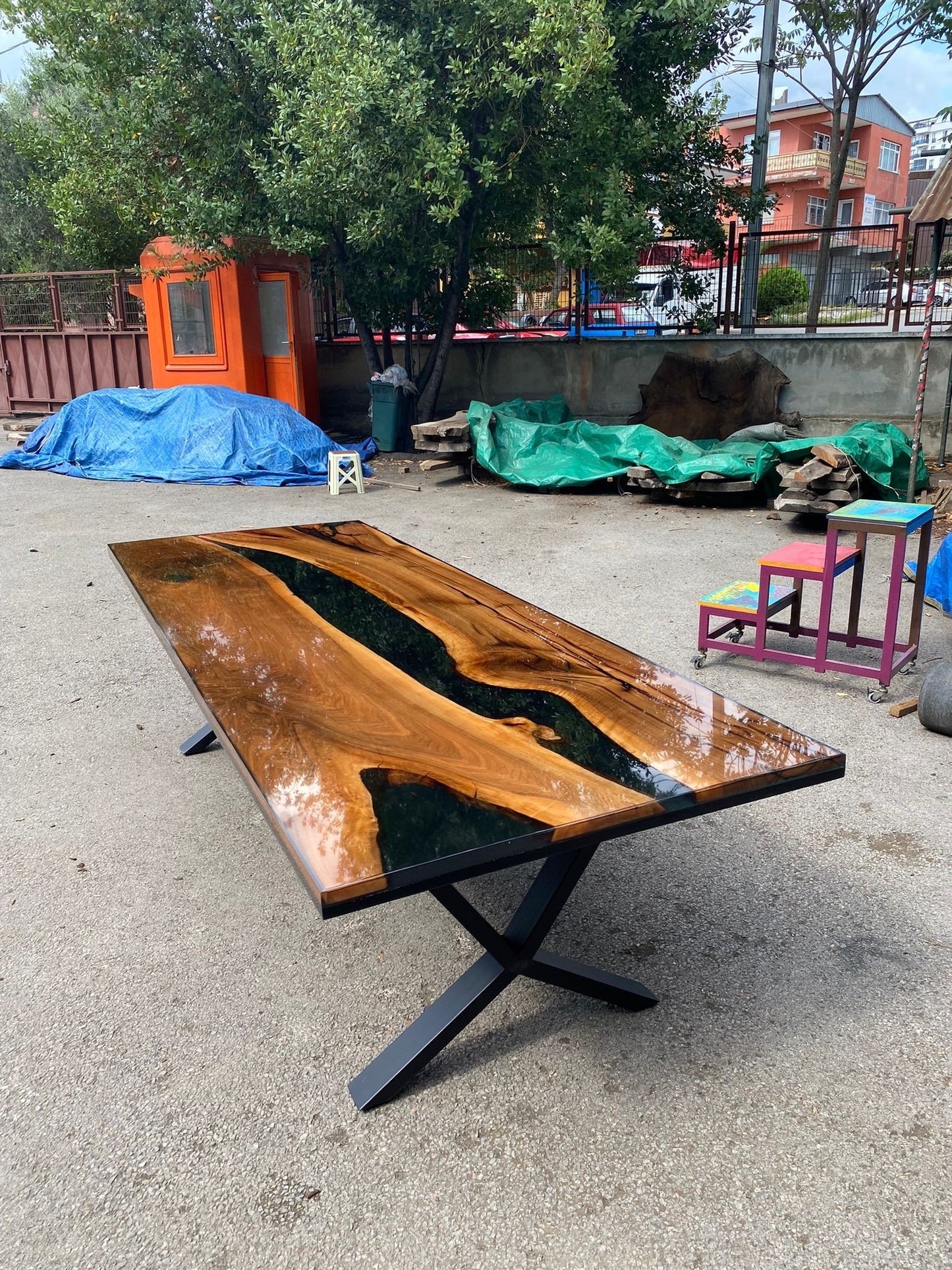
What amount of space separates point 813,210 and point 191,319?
38.1 meters

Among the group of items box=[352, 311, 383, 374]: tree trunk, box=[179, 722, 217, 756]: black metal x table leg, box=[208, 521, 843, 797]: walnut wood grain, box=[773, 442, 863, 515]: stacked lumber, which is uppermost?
box=[352, 311, 383, 374]: tree trunk

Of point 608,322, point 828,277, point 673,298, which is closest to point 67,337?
point 608,322

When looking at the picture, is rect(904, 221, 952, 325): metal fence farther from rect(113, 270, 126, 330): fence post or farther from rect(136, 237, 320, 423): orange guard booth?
rect(113, 270, 126, 330): fence post

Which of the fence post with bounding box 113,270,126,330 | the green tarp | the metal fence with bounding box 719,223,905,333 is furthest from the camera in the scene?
the fence post with bounding box 113,270,126,330

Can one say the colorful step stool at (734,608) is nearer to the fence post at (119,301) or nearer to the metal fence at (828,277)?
the metal fence at (828,277)

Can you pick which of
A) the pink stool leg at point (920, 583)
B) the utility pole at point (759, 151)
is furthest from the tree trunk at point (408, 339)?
the pink stool leg at point (920, 583)

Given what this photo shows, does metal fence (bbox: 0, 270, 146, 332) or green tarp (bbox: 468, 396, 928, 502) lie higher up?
metal fence (bbox: 0, 270, 146, 332)

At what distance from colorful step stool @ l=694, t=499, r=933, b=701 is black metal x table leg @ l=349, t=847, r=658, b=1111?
2334 millimetres

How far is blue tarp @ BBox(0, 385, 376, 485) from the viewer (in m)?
10.4

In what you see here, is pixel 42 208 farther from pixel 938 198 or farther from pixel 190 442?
pixel 938 198

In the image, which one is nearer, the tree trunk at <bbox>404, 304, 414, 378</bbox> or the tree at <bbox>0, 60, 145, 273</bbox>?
the tree at <bbox>0, 60, 145, 273</bbox>

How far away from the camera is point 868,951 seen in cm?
245

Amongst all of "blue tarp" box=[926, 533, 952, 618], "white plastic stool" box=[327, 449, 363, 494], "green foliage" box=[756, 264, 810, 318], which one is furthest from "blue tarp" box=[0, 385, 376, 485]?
"blue tarp" box=[926, 533, 952, 618]

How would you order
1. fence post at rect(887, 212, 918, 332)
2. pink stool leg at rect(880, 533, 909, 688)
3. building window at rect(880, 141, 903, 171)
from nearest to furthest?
pink stool leg at rect(880, 533, 909, 688)
fence post at rect(887, 212, 918, 332)
building window at rect(880, 141, 903, 171)
